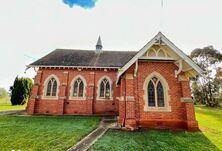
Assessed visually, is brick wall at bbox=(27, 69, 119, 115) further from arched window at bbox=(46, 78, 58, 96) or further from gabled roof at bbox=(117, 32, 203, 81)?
gabled roof at bbox=(117, 32, 203, 81)

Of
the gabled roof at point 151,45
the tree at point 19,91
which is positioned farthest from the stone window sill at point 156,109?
the tree at point 19,91

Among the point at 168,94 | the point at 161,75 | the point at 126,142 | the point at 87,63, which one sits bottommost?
the point at 126,142

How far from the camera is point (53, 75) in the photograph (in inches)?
704

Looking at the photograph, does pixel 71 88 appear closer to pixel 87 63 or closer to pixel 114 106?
pixel 87 63

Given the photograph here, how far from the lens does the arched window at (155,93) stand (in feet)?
33.5

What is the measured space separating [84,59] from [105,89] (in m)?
5.47

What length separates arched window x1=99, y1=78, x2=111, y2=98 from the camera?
17.6 m

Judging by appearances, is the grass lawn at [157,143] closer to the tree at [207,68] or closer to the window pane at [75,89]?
the window pane at [75,89]

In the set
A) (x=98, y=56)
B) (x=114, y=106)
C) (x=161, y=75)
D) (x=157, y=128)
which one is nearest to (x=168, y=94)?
(x=161, y=75)

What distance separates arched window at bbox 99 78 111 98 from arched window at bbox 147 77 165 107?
7961 mm

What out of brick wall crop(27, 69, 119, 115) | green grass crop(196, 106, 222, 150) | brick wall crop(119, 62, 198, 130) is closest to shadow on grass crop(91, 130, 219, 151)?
green grass crop(196, 106, 222, 150)

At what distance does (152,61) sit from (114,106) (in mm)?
8671

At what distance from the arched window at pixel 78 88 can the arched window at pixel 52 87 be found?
2.45 metres

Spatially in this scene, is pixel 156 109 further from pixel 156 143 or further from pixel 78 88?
pixel 78 88
